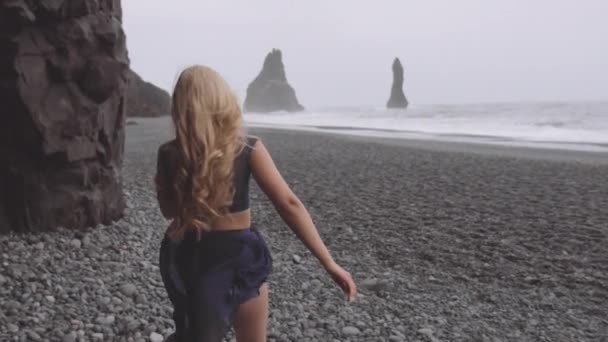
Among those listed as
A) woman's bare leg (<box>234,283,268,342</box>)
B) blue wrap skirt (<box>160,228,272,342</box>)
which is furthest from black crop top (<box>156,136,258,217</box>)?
woman's bare leg (<box>234,283,268,342</box>)

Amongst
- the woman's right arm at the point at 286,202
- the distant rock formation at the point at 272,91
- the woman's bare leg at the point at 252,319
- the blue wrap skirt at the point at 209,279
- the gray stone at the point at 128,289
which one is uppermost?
the distant rock formation at the point at 272,91

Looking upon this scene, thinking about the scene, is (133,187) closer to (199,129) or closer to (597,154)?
(199,129)

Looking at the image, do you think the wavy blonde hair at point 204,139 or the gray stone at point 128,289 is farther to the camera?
the gray stone at point 128,289

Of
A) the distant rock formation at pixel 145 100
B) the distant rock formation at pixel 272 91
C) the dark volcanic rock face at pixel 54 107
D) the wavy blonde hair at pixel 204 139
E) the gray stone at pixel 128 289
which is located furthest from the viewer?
the distant rock formation at pixel 272 91

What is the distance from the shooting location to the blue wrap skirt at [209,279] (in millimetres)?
2414

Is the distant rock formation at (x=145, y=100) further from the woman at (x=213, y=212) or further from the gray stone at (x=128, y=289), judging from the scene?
the woman at (x=213, y=212)

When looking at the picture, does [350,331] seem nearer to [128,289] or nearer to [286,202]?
[128,289]

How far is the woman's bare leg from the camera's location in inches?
101

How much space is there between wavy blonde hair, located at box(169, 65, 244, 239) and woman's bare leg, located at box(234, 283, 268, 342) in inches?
16.4

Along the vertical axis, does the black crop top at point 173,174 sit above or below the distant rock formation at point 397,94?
below

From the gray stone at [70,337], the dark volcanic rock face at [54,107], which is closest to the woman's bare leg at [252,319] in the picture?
the gray stone at [70,337]

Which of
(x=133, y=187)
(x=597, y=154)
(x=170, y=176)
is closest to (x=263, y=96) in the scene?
(x=597, y=154)

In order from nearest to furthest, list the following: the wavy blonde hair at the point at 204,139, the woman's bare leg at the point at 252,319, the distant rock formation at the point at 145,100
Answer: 1. the wavy blonde hair at the point at 204,139
2. the woman's bare leg at the point at 252,319
3. the distant rock formation at the point at 145,100

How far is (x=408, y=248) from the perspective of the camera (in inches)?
298
